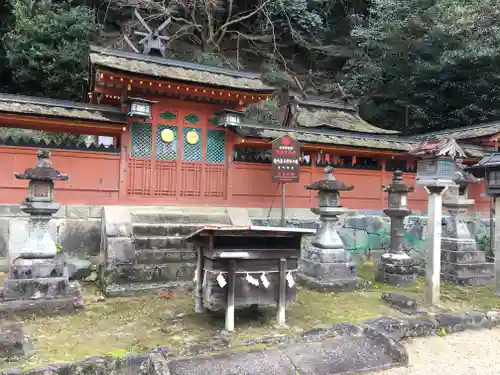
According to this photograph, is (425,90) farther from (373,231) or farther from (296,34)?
(373,231)

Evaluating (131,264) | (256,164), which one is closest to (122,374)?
(131,264)

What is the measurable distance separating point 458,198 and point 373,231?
2733mm

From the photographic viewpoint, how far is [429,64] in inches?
833

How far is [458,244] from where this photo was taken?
410 inches

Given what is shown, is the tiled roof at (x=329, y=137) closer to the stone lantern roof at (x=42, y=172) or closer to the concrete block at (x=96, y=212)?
the concrete block at (x=96, y=212)

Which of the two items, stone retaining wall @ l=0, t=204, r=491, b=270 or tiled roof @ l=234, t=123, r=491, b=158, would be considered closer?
stone retaining wall @ l=0, t=204, r=491, b=270

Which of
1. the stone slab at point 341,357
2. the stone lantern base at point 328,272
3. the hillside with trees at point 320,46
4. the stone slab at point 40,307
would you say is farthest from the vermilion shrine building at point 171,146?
the hillside with trees at point 320,46

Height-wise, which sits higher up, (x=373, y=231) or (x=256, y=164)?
(x=256, y=164)

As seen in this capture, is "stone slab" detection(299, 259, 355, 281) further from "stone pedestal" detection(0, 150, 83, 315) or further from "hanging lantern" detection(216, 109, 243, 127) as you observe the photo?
"stone pedestal" detection(0, 150, 83, 315)

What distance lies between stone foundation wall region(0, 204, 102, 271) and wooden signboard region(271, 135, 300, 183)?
4.59 metres

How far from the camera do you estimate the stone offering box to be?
5.59 metres

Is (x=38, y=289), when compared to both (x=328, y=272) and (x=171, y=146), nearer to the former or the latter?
(x=171, y=146)

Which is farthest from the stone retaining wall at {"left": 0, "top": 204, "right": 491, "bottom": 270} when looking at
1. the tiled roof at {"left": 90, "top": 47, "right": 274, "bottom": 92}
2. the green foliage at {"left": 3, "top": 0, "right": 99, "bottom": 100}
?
the green foliage at {"left": 3, "top": 0, "right": 99, "bottom": 100}

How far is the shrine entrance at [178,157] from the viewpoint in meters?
10.3
